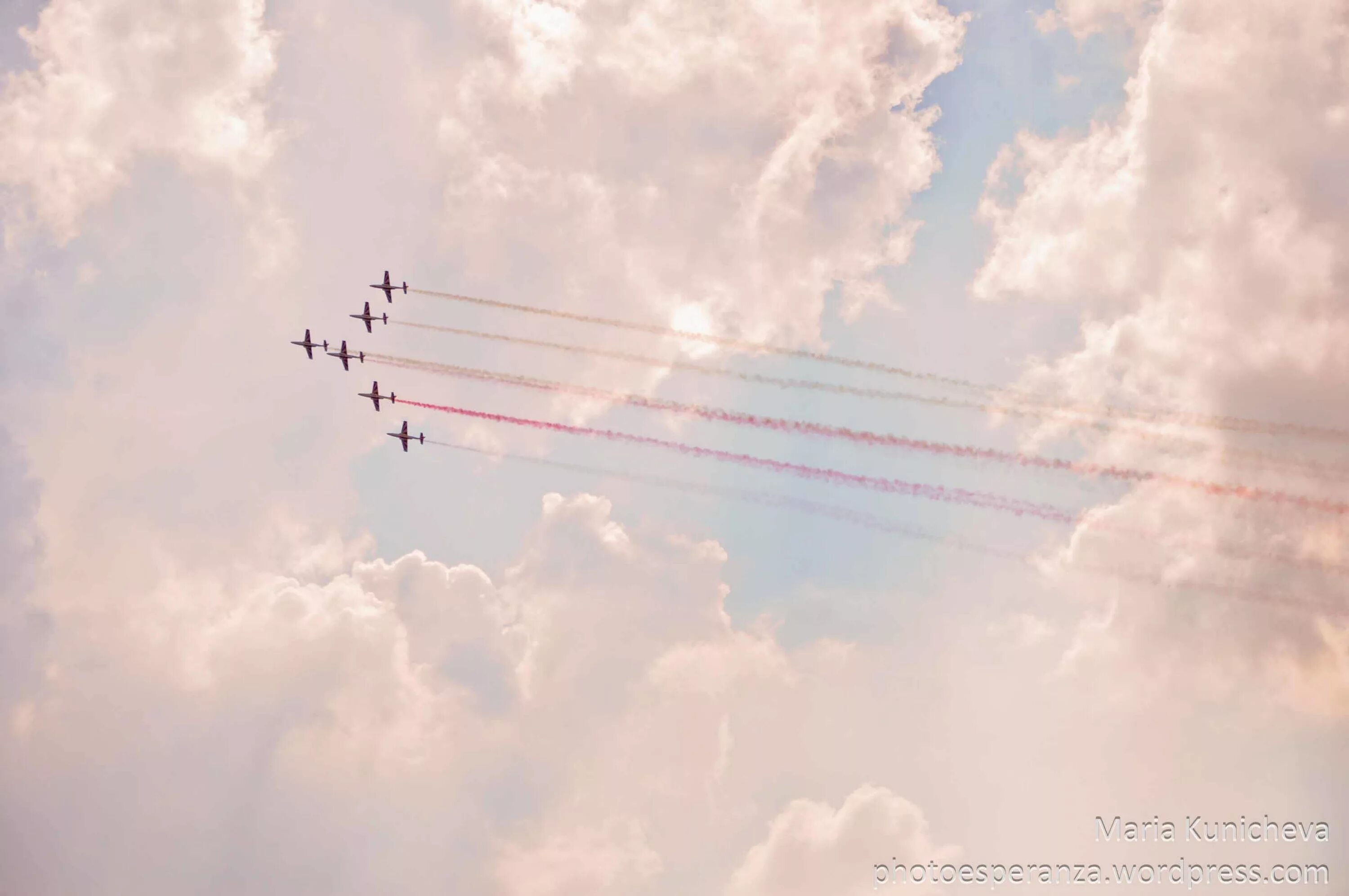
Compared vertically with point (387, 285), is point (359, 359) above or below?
below

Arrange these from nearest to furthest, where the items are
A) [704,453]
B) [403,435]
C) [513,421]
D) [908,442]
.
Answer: [908,442] → [704,453] → [513,421] → [403,435]

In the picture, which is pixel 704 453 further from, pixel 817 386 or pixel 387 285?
pixel 387 285

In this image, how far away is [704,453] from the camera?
75562 millimetres

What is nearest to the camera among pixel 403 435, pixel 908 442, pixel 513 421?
pixel 908 442

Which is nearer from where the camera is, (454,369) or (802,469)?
(802,469)

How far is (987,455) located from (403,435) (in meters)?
59.5

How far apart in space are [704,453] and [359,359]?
43588 mm

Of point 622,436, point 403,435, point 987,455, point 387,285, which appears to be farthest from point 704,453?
point 387,285

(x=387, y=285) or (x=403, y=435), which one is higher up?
(x=387, y=285)

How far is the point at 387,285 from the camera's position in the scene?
92875 millimetres

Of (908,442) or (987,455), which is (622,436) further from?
(987,455)

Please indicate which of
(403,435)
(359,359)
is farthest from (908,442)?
(359,359)

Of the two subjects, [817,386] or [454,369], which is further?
[454,369]

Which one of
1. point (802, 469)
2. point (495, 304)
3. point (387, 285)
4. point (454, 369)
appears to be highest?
point (387, 285)
